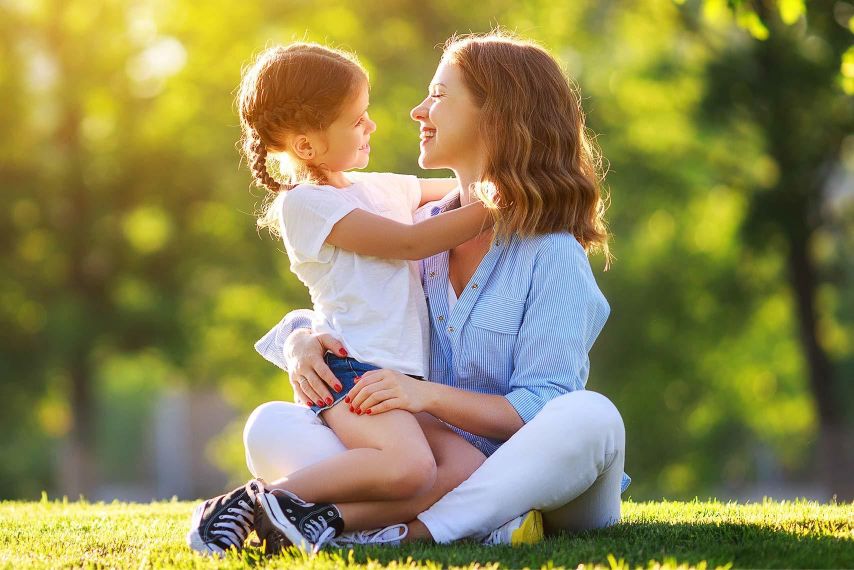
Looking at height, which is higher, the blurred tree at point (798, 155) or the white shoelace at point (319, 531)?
the blurred tree at point (798, 155)

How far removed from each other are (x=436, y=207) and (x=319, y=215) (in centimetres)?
60

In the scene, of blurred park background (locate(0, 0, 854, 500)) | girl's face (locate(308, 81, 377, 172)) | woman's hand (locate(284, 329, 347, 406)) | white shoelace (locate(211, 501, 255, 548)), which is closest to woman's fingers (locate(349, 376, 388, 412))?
woman's hand (locate(284, 329, 347, 406))

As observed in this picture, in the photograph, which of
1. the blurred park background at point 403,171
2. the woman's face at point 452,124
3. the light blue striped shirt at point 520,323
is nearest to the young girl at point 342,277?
the light blue striped shirt at point 520,323

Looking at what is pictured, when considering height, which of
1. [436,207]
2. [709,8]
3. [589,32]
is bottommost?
[436,207]

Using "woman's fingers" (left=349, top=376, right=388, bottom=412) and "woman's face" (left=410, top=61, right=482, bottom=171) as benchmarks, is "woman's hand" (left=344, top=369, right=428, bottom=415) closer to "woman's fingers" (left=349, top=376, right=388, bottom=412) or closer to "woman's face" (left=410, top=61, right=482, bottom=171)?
"woman's fingers" (left=349, top=376, right=388, bottom=412)

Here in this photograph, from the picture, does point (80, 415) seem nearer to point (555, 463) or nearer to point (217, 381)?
point (217, 381)

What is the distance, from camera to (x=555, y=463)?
3572mm

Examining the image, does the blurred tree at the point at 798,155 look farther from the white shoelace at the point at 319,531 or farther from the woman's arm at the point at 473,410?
the white shoelace at the point at 319,531

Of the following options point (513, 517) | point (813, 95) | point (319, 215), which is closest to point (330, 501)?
point (513, 517)

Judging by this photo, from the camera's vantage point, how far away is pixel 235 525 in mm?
3533

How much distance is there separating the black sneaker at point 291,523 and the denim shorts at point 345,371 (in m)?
0.39

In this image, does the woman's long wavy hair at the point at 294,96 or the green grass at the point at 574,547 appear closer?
the green grass at the point at 574,547

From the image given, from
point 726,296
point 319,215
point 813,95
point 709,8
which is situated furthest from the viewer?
point 726,296

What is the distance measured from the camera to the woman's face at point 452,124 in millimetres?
4117
